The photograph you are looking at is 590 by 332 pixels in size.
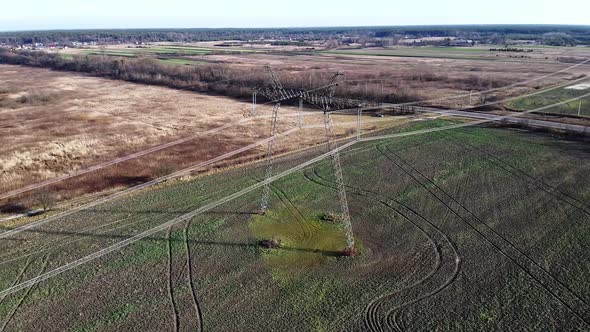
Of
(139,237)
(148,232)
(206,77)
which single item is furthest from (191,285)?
(206,77)

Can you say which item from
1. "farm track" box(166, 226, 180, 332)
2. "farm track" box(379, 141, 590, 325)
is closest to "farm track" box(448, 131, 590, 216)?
"farm track" box(379, 141, 590, 325)

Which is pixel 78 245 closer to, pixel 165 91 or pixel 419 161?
pixel 419 161

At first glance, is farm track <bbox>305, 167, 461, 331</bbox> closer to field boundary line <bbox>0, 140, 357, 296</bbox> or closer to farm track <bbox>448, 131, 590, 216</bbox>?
field boundary line <bbox>0, 140, 357, 296</bbox>

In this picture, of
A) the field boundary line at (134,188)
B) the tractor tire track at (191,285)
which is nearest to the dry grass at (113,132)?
the field boundary line at (134,188)

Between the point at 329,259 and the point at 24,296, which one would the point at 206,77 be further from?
the point at 24,296

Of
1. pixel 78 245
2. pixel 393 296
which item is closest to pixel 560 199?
pixel 393 296
